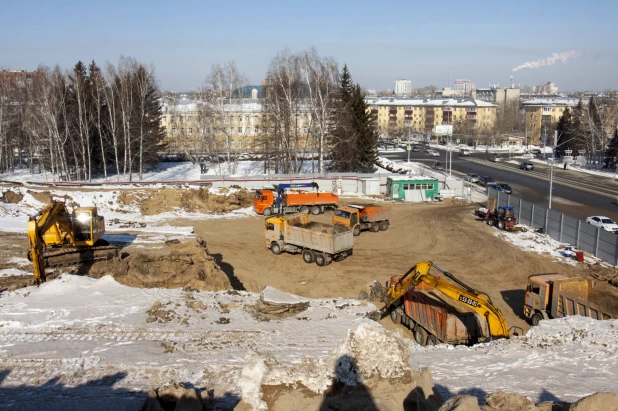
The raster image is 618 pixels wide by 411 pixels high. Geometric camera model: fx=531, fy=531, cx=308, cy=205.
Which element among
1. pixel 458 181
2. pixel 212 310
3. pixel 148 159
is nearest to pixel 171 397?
pixel 212 310

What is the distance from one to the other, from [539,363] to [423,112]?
124 m

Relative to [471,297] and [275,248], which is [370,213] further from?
[471,297]

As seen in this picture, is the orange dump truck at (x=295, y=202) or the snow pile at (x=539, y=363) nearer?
the snow pile at (x=539, y=363)

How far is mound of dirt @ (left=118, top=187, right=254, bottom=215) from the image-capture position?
34.9 m

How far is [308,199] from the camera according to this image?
34.2m

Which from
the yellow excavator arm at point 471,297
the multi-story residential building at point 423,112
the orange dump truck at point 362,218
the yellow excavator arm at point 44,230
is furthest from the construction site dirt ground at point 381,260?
the multi-story residential building at point 423,112

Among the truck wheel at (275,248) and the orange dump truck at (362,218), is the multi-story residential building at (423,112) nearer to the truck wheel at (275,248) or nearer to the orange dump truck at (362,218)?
the orange dump truck at (362,218)

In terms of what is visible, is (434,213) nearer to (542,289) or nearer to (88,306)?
(542,289)

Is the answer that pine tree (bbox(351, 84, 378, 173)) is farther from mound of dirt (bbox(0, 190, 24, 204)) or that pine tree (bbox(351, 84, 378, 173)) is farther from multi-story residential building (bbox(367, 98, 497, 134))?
multi-story residential building (bbox(367, 98, 497, 134))

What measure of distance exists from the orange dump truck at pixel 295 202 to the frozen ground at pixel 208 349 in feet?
56.1

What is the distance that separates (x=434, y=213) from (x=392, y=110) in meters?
98.0

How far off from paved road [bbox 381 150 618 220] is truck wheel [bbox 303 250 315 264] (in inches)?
838

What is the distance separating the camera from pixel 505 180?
54.4 metres

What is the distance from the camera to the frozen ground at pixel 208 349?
33.4 feet
